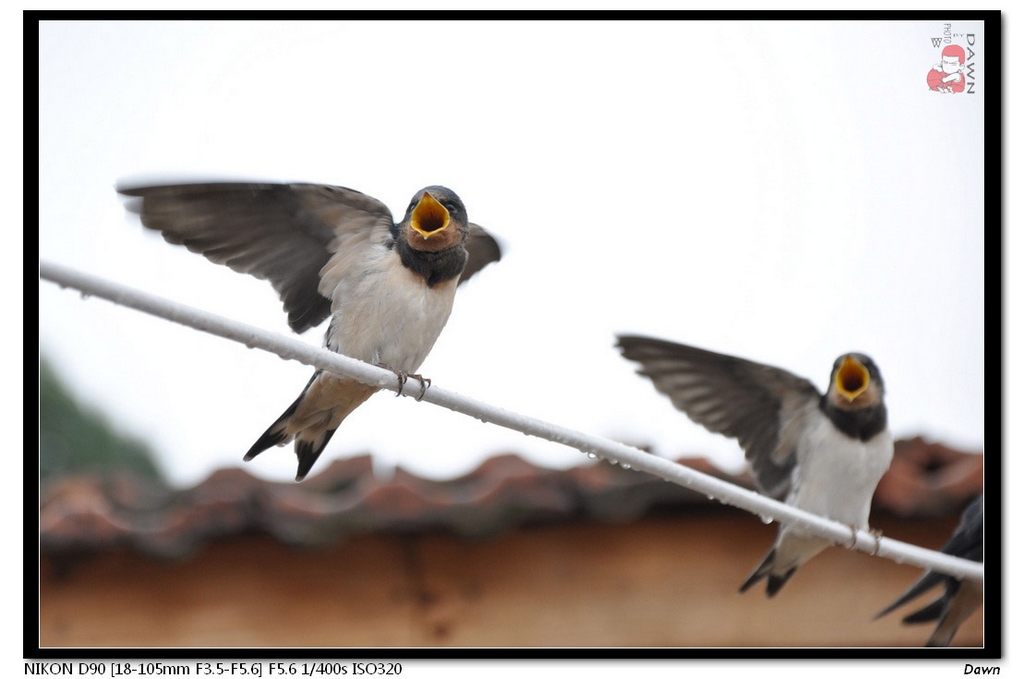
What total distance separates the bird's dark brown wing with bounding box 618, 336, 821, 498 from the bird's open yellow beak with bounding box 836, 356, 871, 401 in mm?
177

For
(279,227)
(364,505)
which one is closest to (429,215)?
(279,227)

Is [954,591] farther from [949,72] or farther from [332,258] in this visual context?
[332,258]

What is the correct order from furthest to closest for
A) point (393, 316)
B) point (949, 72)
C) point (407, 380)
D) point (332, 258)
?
point (949, 72) < point (332, 258) < point (393, 316) < point (407, 380)

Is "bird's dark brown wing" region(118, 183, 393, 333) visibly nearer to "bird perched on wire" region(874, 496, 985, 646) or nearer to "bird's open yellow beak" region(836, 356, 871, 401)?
"bird's open yellow beak" region(836, 356, 871, 401)

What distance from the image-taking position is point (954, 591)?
2.97 meters

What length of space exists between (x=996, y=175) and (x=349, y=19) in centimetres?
155

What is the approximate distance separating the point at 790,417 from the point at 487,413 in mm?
1881

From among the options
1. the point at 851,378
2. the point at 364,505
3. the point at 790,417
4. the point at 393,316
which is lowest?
the point at 364,505

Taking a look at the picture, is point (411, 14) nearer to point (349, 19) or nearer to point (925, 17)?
point (349, 19)

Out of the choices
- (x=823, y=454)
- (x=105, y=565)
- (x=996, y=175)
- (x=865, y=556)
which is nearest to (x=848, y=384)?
(x=823, y=454)

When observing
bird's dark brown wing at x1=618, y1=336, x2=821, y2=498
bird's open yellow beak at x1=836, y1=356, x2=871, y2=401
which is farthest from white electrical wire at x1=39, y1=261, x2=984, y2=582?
bird's dark brown wing at x1=618, y1=336, x2=821, y2=498

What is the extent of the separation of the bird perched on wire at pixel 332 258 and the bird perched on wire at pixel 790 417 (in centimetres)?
93

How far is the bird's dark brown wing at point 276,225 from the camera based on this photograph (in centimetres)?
258

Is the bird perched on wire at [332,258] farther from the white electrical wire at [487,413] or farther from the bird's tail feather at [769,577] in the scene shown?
the bird's tail feather at [769,577]
